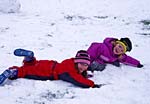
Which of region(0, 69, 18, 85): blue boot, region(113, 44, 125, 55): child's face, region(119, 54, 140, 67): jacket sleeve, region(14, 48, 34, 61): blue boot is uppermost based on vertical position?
region(14, 48, 34, 61): blue boot

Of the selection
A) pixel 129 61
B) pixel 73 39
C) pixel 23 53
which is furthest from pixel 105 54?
pixel 73 39

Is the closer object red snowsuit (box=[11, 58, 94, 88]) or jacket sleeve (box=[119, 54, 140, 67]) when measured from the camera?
red snowsuit (box=[11, 58, 94, 88])

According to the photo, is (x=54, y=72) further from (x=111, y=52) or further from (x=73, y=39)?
(x=73, y=39)

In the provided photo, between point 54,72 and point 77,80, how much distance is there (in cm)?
45

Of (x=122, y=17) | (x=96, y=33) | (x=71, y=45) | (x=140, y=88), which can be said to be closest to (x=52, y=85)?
(x=140, y=88)

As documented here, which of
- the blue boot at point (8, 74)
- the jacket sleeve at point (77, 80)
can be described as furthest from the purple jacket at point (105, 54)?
the blue boot at point (8, 74)

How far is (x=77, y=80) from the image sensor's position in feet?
17.5

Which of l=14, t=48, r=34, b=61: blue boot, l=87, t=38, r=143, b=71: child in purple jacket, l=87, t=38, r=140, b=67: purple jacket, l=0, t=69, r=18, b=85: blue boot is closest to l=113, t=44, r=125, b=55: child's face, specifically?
l=87, t=38, r=143, b=71: child in purple jacket

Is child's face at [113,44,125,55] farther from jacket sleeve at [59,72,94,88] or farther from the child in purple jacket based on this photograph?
jacket sleeve at [59,72,94,88]

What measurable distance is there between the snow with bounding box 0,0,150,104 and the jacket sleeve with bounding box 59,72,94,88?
4.5 inches

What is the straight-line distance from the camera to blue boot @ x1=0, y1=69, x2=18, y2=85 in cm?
530

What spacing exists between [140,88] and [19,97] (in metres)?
1.98

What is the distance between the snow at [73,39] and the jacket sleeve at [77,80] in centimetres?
11

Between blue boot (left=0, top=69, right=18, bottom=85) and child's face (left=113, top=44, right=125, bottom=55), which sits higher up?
child's face (left=113, top=44, right=125, bottom=55)
